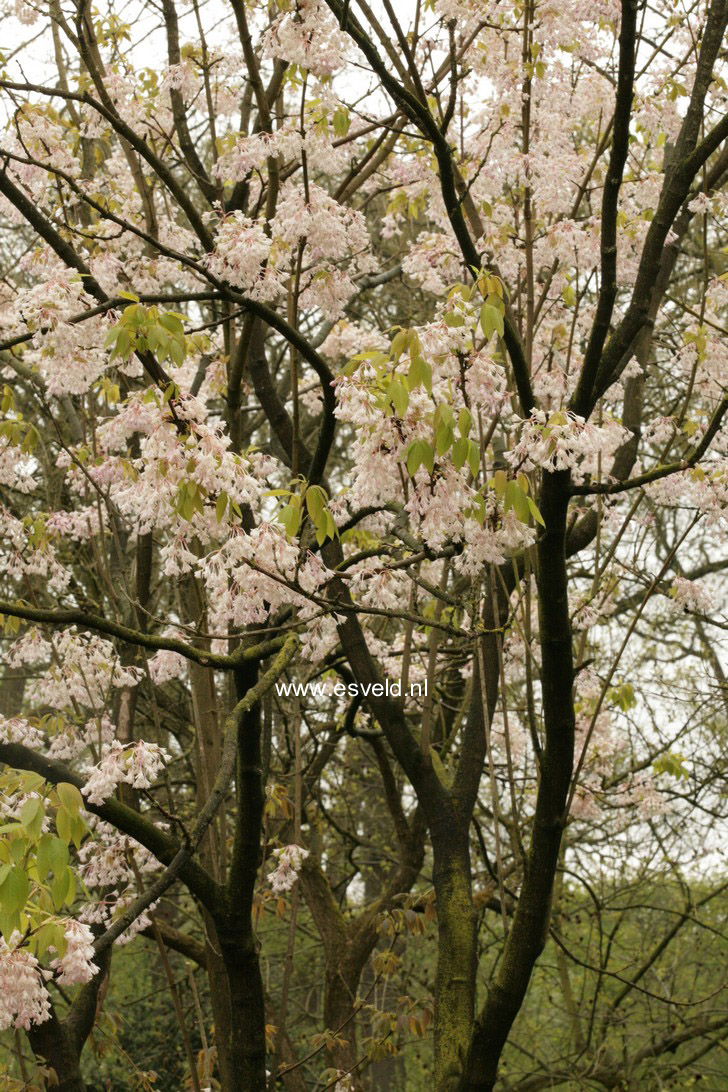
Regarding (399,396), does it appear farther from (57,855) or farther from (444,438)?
(57,855)

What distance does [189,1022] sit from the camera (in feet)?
30.4

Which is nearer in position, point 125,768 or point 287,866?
point 125,768

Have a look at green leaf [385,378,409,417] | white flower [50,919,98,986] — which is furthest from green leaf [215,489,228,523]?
white flower [50,919,98,986]

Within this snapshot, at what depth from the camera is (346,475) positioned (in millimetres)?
5750

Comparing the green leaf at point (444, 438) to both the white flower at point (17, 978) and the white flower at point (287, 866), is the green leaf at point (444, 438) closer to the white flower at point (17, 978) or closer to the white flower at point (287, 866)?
the white flower at point (17, 978)

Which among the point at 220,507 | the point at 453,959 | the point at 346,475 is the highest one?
the point at 346,475

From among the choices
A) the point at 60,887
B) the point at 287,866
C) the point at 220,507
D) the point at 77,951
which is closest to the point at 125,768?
the point at 77,951

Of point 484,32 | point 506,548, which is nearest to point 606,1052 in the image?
point 506,548

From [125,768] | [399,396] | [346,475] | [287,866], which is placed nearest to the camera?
[399,396]

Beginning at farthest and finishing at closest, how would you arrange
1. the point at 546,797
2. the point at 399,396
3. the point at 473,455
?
the point at 546,797 < the point at 473,455 < the point at 399,396

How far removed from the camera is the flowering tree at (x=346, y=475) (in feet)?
10.4

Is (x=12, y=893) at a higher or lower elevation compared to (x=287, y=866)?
lower

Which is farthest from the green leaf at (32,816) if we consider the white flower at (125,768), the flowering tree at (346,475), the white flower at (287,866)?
the white flower at (287,866)

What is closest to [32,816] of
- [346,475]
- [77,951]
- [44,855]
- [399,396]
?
[44,855]
